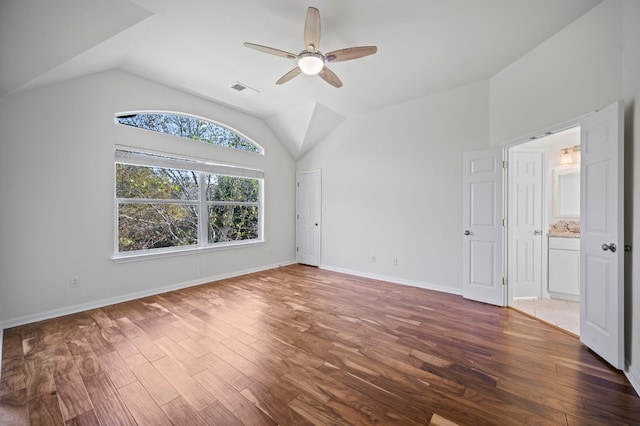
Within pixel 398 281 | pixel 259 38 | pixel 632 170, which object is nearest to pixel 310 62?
pixel 259 38

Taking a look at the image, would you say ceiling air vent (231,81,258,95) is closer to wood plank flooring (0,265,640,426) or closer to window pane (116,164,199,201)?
window pane (116,164,199,201)

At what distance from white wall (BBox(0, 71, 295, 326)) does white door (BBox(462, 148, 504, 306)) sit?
439cm

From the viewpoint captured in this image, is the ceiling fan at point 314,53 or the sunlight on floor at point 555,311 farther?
the sunlight on floor at point 555,311

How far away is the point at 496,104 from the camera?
3.41m

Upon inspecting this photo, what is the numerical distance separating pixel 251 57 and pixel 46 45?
72.5 inches

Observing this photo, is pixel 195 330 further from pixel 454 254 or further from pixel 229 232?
pixel 454 254

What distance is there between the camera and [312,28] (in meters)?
2.14

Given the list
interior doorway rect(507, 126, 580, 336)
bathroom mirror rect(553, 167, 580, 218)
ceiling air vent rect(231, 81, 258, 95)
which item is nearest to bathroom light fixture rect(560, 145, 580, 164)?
interior doorway rect(507, 126, 580, 336)

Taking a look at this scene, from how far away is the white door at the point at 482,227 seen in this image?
339cm

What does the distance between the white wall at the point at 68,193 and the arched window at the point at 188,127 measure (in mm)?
128

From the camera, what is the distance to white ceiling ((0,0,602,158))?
2.17 metres

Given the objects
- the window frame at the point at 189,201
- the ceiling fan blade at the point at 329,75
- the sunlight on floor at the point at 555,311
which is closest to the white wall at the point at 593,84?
the sunlight on floor at the point at 555,311

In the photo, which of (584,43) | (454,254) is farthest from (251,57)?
(454,254)

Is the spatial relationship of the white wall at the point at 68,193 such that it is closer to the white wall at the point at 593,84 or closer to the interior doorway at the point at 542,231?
the white wall at the point at 593,84
